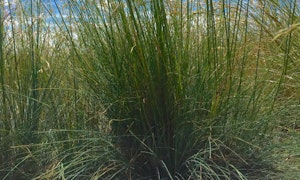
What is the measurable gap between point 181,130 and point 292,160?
69cm

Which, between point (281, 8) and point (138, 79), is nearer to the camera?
point (138, 79)

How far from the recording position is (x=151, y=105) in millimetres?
2672

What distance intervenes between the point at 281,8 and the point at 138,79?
6.77 feet

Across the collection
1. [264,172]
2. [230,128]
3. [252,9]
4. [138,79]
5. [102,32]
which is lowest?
[264,172]

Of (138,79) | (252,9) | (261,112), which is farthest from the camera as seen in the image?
(252,9)

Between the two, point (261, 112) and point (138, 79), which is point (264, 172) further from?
point (138, 79)

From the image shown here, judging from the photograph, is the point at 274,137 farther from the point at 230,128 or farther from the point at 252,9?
the point at 252,9

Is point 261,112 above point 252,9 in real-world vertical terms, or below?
below

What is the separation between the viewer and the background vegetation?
8.64 feet

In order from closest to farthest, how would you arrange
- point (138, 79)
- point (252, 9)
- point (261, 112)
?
point (138, 79), point (261, 112), point (252, 9)

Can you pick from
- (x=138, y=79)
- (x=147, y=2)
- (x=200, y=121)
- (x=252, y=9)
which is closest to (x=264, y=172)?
(x=200, y=121)

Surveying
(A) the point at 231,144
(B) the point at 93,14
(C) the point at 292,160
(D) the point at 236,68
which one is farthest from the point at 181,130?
(B) the point at 93,14

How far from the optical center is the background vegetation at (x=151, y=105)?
8.64 ft

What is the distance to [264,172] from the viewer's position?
2.74m
